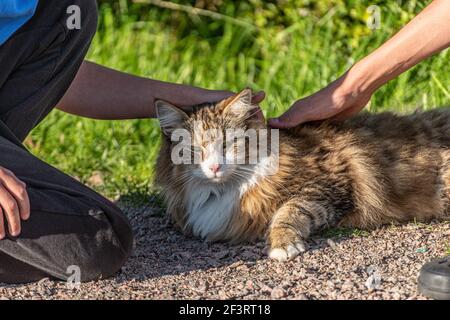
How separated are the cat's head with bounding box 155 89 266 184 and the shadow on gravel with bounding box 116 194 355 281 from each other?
0.33 meters

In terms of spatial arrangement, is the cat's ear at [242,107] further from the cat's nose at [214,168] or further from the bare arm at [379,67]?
the cat's nose at [214,168]

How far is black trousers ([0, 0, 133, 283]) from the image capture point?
3459 millimetres

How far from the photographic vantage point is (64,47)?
13.0 feet

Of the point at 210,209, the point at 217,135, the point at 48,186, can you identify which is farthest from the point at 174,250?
the point at 48,186

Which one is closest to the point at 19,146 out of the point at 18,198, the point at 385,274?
the point at 18,198

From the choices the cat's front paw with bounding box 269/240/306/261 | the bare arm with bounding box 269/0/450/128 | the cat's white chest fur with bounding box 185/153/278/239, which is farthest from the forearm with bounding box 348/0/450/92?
the cat's front paw with bounding box 269/240/306/261

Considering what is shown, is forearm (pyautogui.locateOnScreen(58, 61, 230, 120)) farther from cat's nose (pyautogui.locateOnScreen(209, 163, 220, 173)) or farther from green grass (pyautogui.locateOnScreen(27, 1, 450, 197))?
green grass (pyautogui.locateOnScreen(27, 1, 450, 197))

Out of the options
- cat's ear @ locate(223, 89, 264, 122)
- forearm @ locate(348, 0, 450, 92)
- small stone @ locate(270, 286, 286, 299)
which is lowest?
small stone @ locate(270, 286, 286, 299)

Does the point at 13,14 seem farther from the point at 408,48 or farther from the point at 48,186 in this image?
the point at 408,48

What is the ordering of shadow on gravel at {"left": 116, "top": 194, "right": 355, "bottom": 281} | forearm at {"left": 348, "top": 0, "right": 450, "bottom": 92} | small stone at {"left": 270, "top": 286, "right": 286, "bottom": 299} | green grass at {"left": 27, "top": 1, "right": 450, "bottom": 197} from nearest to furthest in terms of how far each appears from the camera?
small stone at {"left": 270, "top": 286, "right": 286, "bottom": 299} → shadow on gravel at {"left": 116, "top": 194, "right": 355, "bottom": 281} → forearm at {"left": 348, "top": 0, "right": 450, "bottom": 92} → green grass at {"left": 27, "top": 1, "right": 450, "bottom": 197}

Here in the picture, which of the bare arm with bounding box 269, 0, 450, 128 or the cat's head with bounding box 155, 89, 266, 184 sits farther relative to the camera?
the cat's head with bounding box 155, 89, 266, 184

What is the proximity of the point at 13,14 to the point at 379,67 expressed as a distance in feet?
5.44
